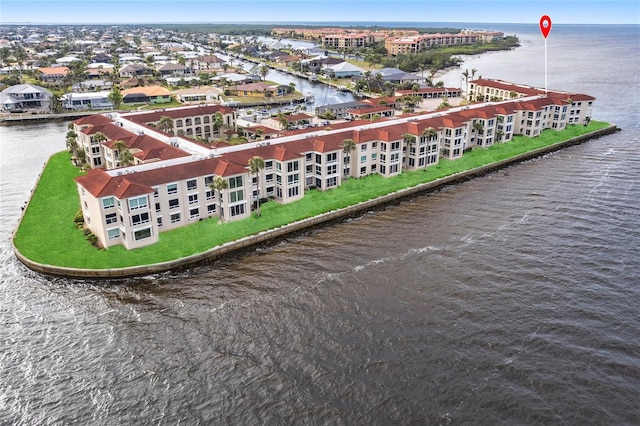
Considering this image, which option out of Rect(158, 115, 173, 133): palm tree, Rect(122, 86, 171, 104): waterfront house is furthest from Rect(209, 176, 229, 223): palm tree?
Rect(122, 86, 171, 104): waterfront house

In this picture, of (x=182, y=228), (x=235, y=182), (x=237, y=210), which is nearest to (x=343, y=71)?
(x=237, y=210)

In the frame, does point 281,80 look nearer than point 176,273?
No

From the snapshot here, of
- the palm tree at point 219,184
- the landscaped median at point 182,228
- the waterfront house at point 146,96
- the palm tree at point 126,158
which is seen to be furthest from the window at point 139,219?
the waterfront house at point 146,96

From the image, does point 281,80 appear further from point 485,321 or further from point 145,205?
point 485,321

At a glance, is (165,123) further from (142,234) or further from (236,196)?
(142,234)

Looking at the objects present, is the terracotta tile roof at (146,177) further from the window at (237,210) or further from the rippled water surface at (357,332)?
the rippled water surface at (357,332)

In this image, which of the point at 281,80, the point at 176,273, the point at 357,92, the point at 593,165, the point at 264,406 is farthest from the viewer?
the point at 281,80

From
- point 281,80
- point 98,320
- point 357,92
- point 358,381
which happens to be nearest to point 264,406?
point 358,381
